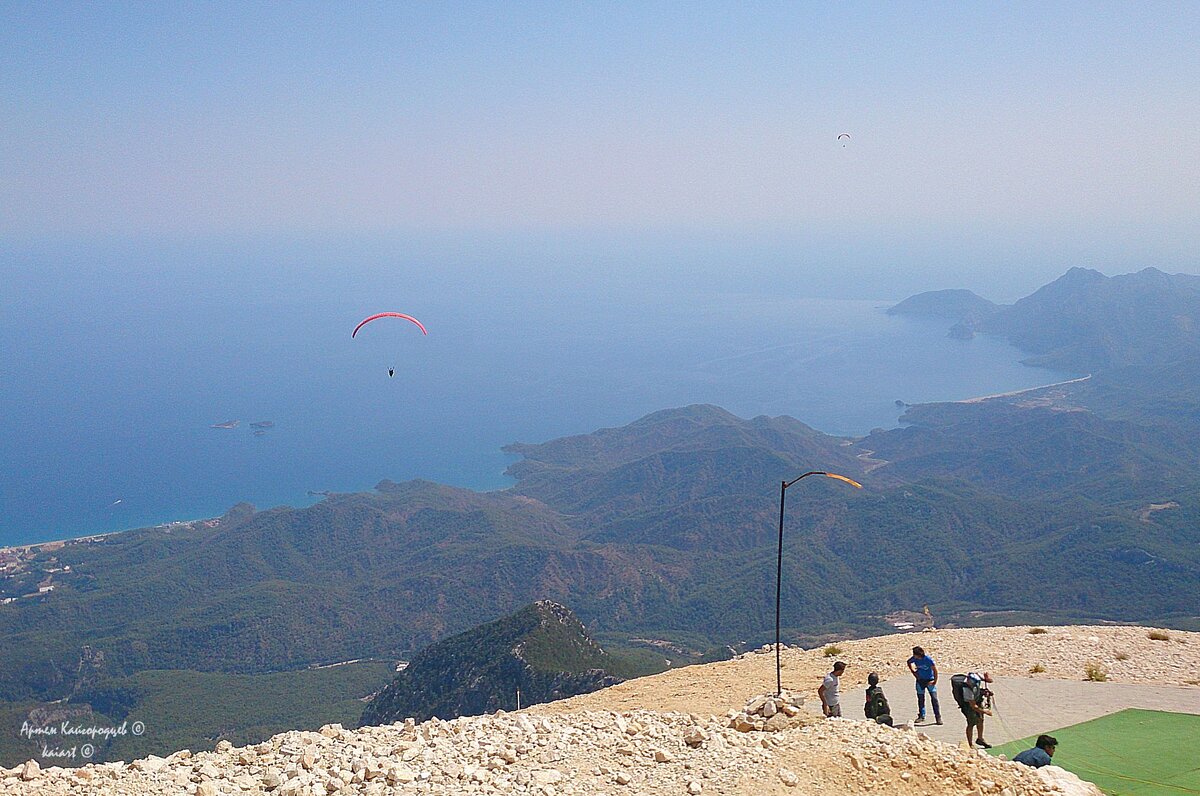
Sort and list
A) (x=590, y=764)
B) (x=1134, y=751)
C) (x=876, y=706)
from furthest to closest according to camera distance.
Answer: (x=876, y=706)
(x=1134, y=751)
(x=590, y=764)

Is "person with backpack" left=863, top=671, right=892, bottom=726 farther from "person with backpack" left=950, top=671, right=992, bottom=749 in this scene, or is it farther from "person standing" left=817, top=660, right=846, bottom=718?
"person with backpack" left=950, top=671, right=992, bottom=749

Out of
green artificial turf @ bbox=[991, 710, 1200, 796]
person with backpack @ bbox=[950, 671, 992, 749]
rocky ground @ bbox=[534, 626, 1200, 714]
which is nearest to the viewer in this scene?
green artificial turf @ bbox=[991, 710, 1200, 796]

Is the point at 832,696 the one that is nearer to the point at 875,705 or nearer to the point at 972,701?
the point at 875,705

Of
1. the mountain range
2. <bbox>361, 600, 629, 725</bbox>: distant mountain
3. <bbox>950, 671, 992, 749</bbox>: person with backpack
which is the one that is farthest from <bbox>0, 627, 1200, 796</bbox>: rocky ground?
the mountain range

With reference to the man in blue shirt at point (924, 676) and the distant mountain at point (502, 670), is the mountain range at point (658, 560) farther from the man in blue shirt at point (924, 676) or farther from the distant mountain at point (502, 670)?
the man in blue shirt at point (924, 676)

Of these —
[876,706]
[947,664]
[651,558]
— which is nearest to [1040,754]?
[876,706]

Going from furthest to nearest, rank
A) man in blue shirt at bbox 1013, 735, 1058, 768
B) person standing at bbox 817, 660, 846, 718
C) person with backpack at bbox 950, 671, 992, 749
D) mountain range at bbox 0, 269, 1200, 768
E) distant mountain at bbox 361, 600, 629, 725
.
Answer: mountain range at bbox 0, 269, 1200, 768 < distant mountain at bbox 361, 600, 629, 725 < person standing at bbox 817, 660, 846, 718 < person with backpack at bbox 950, 671, 992, 749 < man in blue shirt at bbox 1013, 735, 1058, 768
